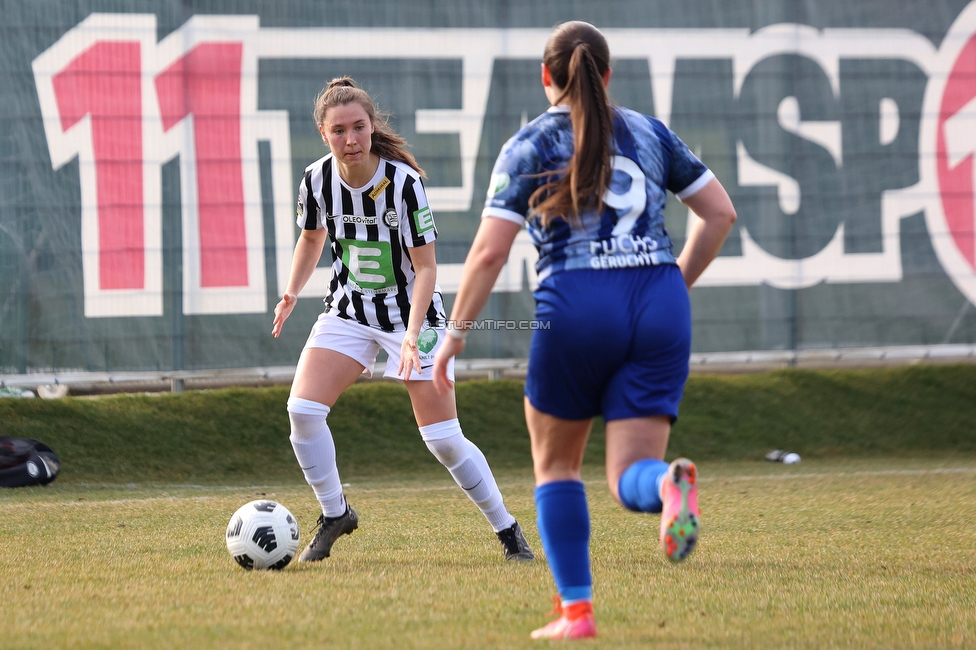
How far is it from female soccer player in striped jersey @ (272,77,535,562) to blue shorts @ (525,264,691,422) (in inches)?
72.2

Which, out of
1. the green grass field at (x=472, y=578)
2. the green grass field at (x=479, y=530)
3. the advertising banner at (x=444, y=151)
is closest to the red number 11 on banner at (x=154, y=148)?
the advertising banner at (x=444, y=151)

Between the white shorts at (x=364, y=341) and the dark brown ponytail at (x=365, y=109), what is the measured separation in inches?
30.1

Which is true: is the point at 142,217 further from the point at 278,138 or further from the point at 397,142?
the point at 397,142

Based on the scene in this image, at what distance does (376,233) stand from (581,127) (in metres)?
2.10

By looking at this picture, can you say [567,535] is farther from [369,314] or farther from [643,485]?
[369,314]

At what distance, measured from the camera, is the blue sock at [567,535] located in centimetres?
320

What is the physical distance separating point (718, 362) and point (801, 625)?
675cm

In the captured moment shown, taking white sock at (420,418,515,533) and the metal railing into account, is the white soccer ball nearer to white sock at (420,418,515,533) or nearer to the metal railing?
white sock at (420,418,515,533)

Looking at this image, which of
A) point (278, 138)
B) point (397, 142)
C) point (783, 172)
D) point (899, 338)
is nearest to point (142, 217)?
point (278, 138)

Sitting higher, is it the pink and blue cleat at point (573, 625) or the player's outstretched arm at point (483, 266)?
the player's outstretched arm at point (483, 266)

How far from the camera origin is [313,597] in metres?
3.95

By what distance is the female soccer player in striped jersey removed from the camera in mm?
4941

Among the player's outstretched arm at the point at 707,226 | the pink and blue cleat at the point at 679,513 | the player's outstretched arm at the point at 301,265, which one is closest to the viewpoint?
the pink and blue cleat at the point at 679,513

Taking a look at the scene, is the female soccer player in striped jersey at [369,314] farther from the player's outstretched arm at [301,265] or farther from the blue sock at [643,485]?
the blue sock at [643,485]
